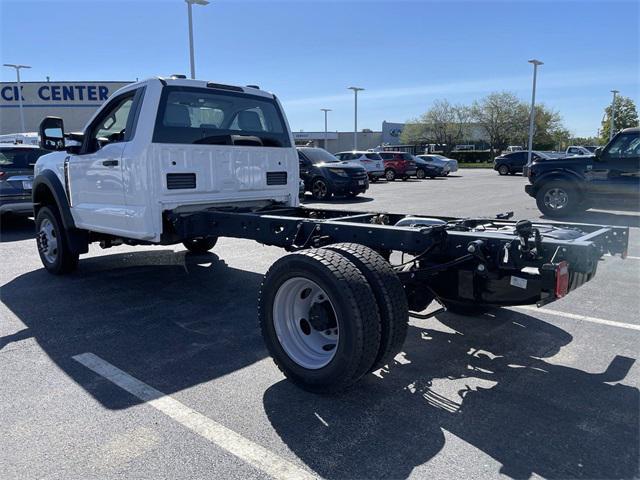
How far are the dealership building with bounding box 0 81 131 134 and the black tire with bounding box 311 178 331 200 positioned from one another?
28865mm

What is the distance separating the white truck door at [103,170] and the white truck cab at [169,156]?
11mm

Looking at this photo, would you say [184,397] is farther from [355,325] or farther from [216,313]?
[216,313]

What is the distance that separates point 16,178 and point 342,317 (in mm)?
9816

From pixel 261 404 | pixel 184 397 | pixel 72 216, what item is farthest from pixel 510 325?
pixel 72 216

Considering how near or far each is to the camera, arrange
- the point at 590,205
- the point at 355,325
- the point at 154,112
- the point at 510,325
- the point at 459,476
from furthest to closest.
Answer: the point at 590,205, the point at 154,112, the point at 510,325, the point at 355,325, the point at 459,476

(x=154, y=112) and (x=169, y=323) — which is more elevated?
(x=154, y=112)

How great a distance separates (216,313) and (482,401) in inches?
113

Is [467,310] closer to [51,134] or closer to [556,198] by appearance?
[51,134]

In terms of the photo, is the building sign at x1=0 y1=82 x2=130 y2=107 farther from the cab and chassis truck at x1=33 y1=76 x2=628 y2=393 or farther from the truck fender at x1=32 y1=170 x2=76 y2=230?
the cab and chassis truck at x1=33 y1=76 x2=628 y2=393

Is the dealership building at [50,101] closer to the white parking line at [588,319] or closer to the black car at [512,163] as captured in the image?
the black car at [512,163]

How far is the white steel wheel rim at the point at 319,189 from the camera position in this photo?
55.3 feet

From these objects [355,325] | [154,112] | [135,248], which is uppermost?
[154,112]

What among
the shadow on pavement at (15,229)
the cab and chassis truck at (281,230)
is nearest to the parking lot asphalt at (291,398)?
the cab and chassis truck at (281,230)

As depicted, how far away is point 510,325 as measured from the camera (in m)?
4.77
